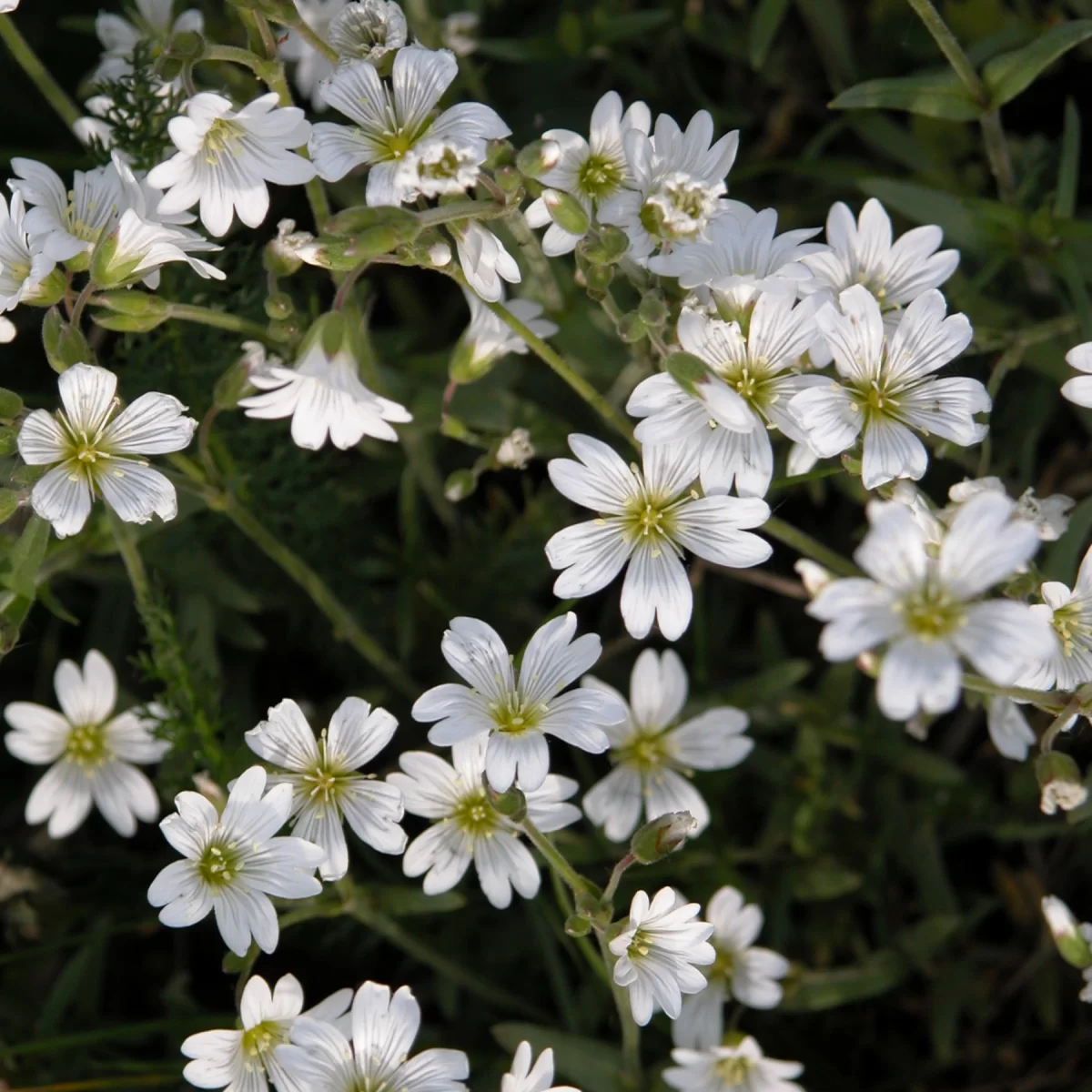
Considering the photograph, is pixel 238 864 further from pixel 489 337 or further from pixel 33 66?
pixel 33 66

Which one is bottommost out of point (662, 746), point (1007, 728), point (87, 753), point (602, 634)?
point (602, 634)

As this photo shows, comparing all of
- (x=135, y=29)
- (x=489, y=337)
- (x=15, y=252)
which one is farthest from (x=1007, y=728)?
(x=135, y=29)

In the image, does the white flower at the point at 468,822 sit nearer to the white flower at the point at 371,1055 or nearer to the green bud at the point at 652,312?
the white flower at the point at 371,1055

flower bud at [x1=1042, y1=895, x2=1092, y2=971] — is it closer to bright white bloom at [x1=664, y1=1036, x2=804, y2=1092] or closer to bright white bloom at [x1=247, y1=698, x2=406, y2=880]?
bright white bloom at [x1=664, y1=1036, x2=804, y2=1092]

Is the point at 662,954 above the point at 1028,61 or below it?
below

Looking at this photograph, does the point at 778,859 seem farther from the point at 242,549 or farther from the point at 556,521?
the point at 242,549
